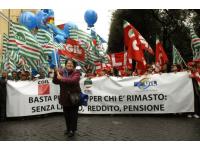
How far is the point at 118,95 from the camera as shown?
41.9ft

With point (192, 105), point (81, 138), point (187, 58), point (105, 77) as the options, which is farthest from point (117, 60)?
point (187, 58)

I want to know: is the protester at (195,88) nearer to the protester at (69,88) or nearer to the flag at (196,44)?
the flag at (196,44)

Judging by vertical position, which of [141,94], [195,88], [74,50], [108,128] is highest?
[74,50]

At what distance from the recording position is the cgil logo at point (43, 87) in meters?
12.6

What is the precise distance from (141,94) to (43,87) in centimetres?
302

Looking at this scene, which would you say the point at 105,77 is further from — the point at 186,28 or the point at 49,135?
the point at 186,28

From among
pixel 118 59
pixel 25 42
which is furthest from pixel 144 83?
pixel 118 59

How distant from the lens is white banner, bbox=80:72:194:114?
40.4ft

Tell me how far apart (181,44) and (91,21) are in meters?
12.0

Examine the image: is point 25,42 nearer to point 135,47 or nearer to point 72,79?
point 135,47

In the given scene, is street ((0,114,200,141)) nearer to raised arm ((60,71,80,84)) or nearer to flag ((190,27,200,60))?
raised arm ((60,71,80,84))

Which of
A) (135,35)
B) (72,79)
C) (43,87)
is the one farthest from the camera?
(135,35)

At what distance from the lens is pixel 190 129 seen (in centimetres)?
960

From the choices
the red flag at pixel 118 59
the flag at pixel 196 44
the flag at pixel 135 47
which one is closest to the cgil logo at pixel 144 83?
the flag at pixel 135 47
